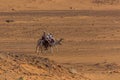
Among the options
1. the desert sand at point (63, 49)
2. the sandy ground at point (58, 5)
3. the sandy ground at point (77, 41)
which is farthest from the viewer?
the sandy ground at point (58, 5)

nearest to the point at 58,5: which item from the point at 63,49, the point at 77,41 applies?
the point at 77,41

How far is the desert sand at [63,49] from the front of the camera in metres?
12.7

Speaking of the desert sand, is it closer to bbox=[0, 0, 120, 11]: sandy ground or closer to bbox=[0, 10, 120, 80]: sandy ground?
bbox=[0, 10, 120, 80]: sandy ground

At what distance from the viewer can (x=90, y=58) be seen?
2023cm

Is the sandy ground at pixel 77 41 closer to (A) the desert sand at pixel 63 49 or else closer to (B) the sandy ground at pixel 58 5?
(A) the desert sand at pixel 63 49

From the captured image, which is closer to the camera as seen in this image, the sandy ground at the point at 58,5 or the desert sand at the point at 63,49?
the desert sand at the point at 63,49

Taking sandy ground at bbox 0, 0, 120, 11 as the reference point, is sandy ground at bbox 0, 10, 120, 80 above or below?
below

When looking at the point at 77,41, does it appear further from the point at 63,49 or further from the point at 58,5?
the point at 58,5

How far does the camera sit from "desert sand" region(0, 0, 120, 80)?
12659 mm

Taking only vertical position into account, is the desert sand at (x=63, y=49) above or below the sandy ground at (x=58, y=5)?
below

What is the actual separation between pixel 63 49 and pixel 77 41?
3249mm

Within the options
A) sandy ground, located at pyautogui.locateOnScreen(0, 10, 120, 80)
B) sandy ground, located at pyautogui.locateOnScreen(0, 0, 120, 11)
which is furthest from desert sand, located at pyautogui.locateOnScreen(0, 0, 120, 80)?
sandy ground, located at pyautogui.locateOnScreen(0, 0, 120, 11)

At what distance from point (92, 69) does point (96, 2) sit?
41.4 meters

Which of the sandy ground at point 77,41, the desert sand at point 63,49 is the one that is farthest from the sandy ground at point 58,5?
the sandy ground at point 77,41
